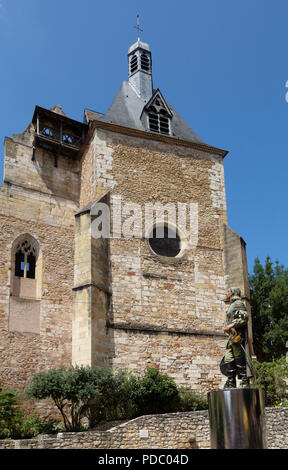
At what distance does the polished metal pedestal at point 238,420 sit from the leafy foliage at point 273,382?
26.0ft

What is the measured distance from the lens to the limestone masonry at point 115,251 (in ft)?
49.2

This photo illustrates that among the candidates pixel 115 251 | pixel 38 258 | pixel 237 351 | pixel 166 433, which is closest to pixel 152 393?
pixel 166 433

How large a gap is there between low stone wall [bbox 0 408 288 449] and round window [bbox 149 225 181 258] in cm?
641

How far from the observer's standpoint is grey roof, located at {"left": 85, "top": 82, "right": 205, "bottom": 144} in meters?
18.7

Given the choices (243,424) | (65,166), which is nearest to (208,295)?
(65,166)

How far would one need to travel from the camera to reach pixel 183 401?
14391 mm

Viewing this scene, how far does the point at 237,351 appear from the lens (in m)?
7.94

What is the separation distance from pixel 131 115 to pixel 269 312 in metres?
9.37

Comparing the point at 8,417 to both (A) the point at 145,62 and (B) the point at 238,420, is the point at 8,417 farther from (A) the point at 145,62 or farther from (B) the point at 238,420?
(A) the point at 145,62

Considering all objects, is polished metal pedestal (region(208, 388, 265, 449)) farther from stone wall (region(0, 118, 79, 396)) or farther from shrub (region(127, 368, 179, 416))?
stone wall (region(0, 118, 79, 396))

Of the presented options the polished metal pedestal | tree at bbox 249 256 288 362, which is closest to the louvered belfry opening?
tree at bbox 249 256 288 362

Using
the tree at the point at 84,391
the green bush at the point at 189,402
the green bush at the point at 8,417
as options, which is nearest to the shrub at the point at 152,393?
the green bush at the point at 189,402
